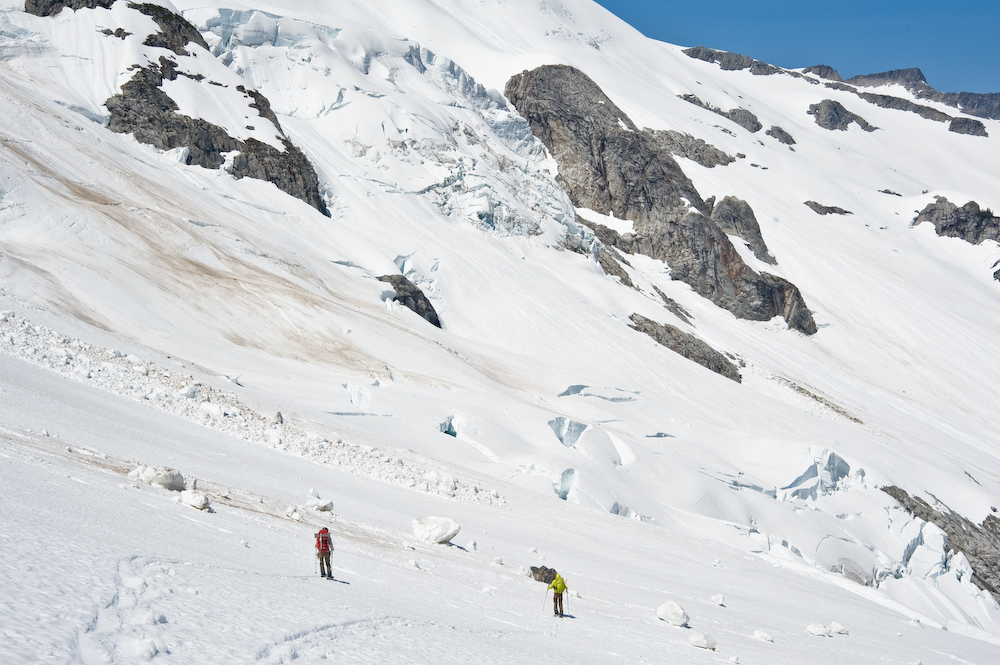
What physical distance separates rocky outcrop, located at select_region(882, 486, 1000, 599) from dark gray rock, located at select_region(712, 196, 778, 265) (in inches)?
1854

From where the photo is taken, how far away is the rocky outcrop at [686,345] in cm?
5547

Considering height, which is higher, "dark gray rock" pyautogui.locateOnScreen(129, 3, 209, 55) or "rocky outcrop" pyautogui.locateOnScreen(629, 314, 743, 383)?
"dark gray rock" pyautogui.locateOnScreen(129, 3, 209, 55)

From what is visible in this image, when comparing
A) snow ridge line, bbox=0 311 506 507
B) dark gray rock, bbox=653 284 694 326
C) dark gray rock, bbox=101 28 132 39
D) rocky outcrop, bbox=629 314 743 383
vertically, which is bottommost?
snow ridge line, bbox=0 311 506 507

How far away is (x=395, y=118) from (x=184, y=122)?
676 inches

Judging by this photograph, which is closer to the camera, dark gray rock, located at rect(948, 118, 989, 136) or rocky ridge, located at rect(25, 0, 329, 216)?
rocky ridge, located at rect(25, 0, 329, 216)

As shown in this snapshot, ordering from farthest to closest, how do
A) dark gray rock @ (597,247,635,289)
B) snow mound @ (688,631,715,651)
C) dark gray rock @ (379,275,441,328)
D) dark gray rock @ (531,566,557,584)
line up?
dark gray rock @ (597,247,635,289) < dark gray rock @ (379,275,441,328) < dark gray rock @ (531,566,557,584) < snow mound @ (688,631,715,651)

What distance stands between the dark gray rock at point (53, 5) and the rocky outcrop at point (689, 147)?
6589 cm

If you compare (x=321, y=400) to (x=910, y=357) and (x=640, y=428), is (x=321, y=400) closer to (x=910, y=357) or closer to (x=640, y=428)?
(x=640, y=428)

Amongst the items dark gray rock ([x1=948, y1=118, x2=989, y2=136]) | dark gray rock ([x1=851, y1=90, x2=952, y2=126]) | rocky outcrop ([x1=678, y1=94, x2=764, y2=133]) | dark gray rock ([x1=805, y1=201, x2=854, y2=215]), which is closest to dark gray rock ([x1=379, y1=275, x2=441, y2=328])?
dark gray rock ([x1=805, y1=201, x2=854, y2=215])

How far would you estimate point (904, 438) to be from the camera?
178ft

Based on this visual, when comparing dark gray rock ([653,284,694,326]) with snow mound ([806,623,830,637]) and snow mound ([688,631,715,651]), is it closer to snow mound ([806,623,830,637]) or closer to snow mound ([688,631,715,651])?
snow mound ([806,623,830,637])

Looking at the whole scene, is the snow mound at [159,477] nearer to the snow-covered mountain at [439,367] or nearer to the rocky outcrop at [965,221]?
the snow-covered mountain at [439,367]

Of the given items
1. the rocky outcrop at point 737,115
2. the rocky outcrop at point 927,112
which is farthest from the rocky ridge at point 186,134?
the rocky outcrop at point 927,112

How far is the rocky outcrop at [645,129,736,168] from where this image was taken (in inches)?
3802
